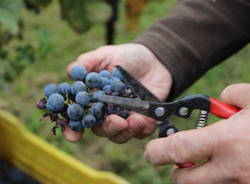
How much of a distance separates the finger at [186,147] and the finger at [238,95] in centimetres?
12

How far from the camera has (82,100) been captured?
0.97m

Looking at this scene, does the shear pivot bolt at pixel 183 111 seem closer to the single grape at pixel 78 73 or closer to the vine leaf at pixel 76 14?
the single grape at pixel 78 73

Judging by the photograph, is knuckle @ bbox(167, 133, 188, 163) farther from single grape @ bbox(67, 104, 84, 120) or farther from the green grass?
the green grass

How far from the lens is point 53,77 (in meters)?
2.88

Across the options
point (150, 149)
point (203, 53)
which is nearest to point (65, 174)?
point (203, 53)

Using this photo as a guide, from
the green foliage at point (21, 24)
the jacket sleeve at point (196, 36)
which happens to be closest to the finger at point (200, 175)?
the jacket sleeve at point (196, 36)

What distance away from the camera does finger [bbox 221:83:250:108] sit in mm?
927

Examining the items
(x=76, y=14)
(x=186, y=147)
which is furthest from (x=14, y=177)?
(x=186, y=147)

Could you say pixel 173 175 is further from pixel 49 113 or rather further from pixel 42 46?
pixel 42 46

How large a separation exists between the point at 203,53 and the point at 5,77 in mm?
1026

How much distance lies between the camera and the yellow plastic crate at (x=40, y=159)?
174 cm

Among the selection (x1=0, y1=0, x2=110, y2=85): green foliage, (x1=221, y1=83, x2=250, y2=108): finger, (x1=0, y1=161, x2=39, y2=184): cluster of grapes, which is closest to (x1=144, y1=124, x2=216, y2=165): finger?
(x1=221, y1=83, x2=250, y2=108): finger

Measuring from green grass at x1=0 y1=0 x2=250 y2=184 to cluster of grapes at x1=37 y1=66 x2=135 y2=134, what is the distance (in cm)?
101

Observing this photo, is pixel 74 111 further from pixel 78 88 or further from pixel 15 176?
pixel 15 176
